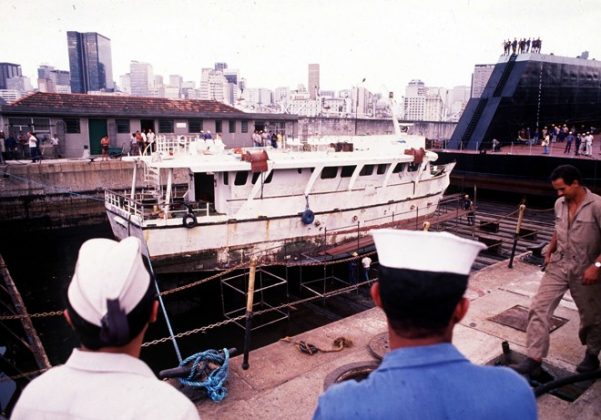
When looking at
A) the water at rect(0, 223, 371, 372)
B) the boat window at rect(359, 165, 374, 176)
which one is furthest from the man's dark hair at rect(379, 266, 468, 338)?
the boat window at rect(359, 165, 374, 176)

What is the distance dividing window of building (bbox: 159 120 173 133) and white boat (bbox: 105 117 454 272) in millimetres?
15308

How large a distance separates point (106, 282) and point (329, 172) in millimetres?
13560

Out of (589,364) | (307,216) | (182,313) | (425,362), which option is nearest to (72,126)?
(182,313)

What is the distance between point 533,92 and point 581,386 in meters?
29.5

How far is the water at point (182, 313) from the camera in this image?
10.8 meters

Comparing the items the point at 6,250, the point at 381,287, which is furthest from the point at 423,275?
the point at 6,250

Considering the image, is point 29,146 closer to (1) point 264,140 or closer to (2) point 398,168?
(1) point 264,140

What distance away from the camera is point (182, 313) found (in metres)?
12.6

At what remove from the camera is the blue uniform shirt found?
148 cm

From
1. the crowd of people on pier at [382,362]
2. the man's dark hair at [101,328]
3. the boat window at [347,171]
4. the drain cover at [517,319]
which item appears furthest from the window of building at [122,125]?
the man's dark hair at [101,328]

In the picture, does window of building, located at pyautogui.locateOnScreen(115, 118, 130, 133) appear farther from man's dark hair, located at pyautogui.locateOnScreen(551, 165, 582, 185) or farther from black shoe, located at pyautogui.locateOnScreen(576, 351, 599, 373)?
black shoe, located at pyautogui.locateOnScreen(576, 351, 599, 373)

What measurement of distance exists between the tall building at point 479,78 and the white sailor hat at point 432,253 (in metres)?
34.0

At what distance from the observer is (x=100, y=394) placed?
1521 millimetres

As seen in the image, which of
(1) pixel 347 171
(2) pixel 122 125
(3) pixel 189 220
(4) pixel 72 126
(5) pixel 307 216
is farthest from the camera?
(2) pixel 122 125
